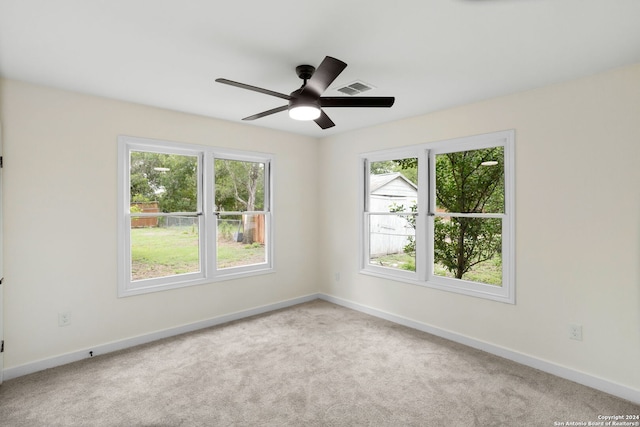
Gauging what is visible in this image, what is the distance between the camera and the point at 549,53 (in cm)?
234

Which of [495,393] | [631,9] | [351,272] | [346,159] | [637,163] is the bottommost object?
[495,393]

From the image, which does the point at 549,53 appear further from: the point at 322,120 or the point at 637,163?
the point at 322,120

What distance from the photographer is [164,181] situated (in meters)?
3.84

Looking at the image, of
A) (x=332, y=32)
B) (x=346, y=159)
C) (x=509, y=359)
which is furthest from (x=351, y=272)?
(x=332, y=32)

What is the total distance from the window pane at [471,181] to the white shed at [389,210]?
14.9 inches

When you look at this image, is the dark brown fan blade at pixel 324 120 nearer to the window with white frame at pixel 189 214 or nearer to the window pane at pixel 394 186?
the window pane at pixel 394 186

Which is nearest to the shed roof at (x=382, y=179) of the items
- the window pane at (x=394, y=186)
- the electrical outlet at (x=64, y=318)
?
the window pane at (x=394, y=186)

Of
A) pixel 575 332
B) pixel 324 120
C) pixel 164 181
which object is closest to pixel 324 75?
pixel 324 120

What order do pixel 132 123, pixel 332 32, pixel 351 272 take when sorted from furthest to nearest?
pixel 351 272
pixel 132 123
pixel 332 32

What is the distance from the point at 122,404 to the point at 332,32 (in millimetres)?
2978

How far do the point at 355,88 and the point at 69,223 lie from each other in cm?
292

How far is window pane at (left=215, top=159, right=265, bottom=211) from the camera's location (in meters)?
4.30

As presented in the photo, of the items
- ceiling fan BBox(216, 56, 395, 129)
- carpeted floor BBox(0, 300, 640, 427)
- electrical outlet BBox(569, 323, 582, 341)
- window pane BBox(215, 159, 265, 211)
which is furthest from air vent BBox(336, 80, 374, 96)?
electrical outlet BBox(569, 323, 582, 341)

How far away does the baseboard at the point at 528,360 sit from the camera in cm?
260
